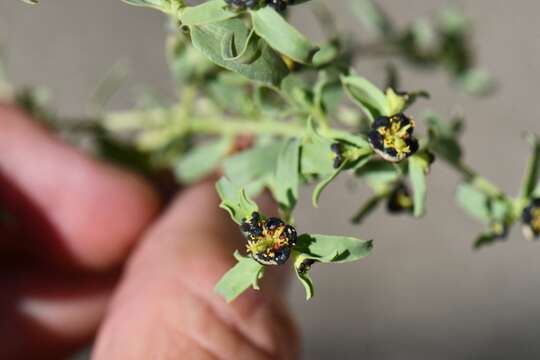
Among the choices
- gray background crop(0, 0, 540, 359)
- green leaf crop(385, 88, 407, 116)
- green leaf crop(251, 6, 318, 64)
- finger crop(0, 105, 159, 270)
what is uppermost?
gray background crop(0, 0, 540, 359)

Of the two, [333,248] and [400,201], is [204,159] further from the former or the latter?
[333,248]

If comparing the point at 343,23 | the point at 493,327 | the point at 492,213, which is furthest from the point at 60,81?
the point at 492,213

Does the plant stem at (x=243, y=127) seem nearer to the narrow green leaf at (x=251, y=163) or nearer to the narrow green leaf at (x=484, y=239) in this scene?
the narrow green leaf at (x=251, y=163)

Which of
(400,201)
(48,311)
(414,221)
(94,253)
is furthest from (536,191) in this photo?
(414,221)

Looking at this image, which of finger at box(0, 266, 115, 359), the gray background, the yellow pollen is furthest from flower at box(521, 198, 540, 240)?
the gray background

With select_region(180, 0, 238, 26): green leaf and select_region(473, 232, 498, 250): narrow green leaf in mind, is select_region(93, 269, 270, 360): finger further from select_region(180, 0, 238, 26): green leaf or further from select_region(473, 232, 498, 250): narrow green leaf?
select_region(180, 0, 238, 26): green leaf

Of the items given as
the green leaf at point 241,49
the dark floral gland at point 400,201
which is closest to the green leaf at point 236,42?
the green leaf at point 241,49

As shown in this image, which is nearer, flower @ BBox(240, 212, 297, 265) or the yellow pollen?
flower @ BBox(240, 212, 297, 265)
